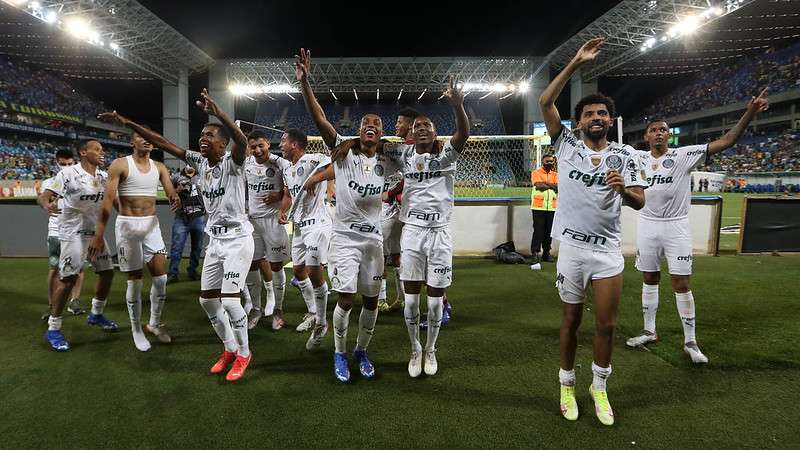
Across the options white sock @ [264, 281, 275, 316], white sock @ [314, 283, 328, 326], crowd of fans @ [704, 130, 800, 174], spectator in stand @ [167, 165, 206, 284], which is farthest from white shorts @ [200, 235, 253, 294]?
crowd of fans @ [704, 130, 800, 174]

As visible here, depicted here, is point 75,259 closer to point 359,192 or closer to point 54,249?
point 54,249

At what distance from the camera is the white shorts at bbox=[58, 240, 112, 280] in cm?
503

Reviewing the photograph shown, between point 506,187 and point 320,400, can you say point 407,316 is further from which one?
point 506,187

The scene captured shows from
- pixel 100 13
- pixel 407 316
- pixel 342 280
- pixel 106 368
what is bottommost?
pixel 106 368

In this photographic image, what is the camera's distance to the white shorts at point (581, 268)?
325 cm

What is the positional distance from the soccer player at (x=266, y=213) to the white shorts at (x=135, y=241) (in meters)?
1.20

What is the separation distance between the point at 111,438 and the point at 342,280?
2.05m

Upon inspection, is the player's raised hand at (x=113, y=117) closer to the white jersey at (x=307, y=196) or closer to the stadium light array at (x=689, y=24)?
the white jersey at (x=307, y=196)

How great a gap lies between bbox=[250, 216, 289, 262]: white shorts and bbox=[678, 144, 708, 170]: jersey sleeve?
16.0 feet

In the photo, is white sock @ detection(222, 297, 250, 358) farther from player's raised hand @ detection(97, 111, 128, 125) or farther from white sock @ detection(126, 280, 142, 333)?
player's raised hand @ detection(97, 111, 128, 125)

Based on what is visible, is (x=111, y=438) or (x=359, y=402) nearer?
(x=111, y=438)

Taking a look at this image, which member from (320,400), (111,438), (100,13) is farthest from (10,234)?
(100,13)

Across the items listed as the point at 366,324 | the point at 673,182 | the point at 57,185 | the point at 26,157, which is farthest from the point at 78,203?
the point at 26,157

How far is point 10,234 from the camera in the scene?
1057 centimetres
